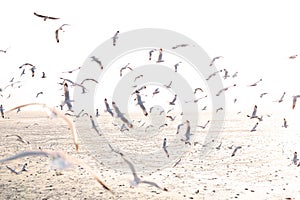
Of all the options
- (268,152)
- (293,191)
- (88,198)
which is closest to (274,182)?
(293,191)

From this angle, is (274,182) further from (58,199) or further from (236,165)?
(58,199)

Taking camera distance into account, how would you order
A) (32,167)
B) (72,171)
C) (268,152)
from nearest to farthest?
(72,171) < (32,167) < (268,152)

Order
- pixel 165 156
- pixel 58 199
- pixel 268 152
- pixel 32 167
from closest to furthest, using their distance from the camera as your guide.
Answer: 1. pixel 58 199
2. pixel 32 167
3. pixel 165 156
4. pixel 268 152

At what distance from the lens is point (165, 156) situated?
1348 inches

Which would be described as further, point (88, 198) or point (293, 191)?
point (293, 191)

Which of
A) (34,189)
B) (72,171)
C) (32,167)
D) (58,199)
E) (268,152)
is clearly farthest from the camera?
(268,152)

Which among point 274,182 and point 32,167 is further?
point 32,167

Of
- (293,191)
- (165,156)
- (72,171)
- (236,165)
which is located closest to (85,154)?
(165,156)

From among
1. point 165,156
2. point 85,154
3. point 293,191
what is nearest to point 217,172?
point 293,191

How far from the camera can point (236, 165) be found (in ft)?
95.3

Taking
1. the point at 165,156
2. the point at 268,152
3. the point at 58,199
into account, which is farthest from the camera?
the point at 268,152

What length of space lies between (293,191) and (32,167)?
17.0 meters

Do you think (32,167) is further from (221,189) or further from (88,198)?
(221,189)

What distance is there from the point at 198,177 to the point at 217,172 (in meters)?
2.41
